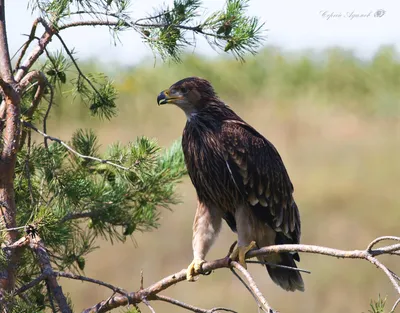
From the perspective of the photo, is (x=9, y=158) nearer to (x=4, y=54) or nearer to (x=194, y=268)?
(x=4, y=54)

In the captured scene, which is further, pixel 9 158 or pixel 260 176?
pixel 260 176

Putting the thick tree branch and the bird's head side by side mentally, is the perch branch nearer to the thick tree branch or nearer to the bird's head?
the bird's head

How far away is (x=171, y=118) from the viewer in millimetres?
12227

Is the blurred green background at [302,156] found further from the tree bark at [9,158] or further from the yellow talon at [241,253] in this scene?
the tree bark at [9,158]

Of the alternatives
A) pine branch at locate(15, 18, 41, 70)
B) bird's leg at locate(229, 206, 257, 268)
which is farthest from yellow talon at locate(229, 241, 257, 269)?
pine branch at locate(15, 18, 41, 70)

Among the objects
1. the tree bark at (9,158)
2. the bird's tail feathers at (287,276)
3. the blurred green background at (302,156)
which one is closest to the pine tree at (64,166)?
the tree bark at (9,158)

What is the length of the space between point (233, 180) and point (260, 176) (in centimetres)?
16

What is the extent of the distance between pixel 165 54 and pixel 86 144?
0.66 meters

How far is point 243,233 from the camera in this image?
3.77 m

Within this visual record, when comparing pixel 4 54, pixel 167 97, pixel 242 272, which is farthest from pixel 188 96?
pixel 242 272

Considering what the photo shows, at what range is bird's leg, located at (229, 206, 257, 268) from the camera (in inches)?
142

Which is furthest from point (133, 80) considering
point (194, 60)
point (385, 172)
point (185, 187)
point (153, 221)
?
point (153, 221)

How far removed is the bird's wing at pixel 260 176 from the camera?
3775 mm

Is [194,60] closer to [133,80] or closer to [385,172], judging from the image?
[133,80]
